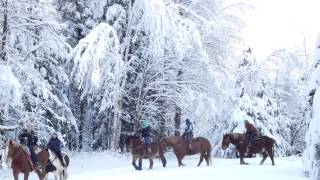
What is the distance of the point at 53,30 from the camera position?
90.0 feet

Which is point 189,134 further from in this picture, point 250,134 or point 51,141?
point 51,141

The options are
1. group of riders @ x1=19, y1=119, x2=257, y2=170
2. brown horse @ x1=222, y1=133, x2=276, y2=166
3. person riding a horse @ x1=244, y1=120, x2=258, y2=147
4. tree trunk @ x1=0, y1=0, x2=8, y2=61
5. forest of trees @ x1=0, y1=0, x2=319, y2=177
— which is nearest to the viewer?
group of riders @ x1=19, y1=119, x2=257, y2=170

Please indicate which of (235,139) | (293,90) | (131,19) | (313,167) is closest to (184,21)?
(131,19)

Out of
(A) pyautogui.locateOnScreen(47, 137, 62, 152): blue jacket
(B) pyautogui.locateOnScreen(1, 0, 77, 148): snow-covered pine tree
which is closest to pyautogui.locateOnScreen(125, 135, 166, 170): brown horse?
(A) pyautogui.locateOnScreen(47, 137, 62, 152): blue jacket

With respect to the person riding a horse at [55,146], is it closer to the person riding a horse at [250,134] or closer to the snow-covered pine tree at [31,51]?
the snow-covered pine tree at [31,51]

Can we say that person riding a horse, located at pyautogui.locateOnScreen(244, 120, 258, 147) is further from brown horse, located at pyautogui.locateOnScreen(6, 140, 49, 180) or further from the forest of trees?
brown horse, located at pyautogui.locateOnScreen(6, 140, 49, 180)

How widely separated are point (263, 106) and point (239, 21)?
17.8 feet

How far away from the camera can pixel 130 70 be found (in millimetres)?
29422

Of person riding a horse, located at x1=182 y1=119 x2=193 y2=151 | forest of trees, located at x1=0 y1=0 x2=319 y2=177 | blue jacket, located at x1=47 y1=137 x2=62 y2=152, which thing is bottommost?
blue jacket, located at x1=47 y1=137 x2=62 y2=152

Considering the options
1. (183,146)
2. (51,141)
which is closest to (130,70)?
(183,146)

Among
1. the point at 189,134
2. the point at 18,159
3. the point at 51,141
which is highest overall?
the point at 189,134

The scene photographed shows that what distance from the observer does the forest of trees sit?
83.5 feet

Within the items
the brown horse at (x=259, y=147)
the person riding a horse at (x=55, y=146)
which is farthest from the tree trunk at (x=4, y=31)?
the brown horse at (x=259, y=147)

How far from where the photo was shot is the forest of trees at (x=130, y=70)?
25453mm
